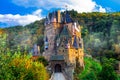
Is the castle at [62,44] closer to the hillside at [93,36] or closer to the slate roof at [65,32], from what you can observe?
the slate roof at [65,32]

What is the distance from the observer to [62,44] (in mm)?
68375

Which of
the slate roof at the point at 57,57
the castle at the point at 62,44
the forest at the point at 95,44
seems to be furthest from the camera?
the slate roof at the point at 57,57

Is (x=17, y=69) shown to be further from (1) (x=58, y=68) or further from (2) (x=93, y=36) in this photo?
(2) (x=93, y=36)

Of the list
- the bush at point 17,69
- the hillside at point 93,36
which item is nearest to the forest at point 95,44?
the hillside at point 93,36

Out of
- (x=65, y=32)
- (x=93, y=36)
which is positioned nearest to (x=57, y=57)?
(x=65, y=32)

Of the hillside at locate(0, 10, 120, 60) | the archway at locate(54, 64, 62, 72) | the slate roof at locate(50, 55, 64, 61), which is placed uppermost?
the hillside at locate(0, 10, 120, 60)

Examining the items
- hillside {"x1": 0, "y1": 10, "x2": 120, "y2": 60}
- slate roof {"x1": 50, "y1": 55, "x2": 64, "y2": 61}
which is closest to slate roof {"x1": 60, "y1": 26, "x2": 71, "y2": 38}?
slate roof {"x1": 50, "y1": 55, "x2": 64, "y2": 61}

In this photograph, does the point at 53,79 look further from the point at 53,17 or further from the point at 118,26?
the point at 118,26

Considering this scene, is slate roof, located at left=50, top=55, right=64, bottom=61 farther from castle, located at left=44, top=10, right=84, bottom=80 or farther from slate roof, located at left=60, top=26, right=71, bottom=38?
slate roof, located at left=60, top=26, right=71, bottom=38

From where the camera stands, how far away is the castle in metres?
67.1

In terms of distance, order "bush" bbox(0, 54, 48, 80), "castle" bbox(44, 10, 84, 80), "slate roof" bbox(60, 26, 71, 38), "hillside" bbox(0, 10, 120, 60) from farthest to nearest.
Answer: "hillside" bbox(0, 10, 120, 60) < "slate roof" bbox(60, 26, 71, 38) < "castle" bbox(44, 10, 84, 80) < "bush" bbox(0, 54, 48, 80)

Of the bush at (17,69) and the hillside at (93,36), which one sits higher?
the hillside at (93,36)

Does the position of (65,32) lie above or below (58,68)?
above

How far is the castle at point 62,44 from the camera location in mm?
67125
